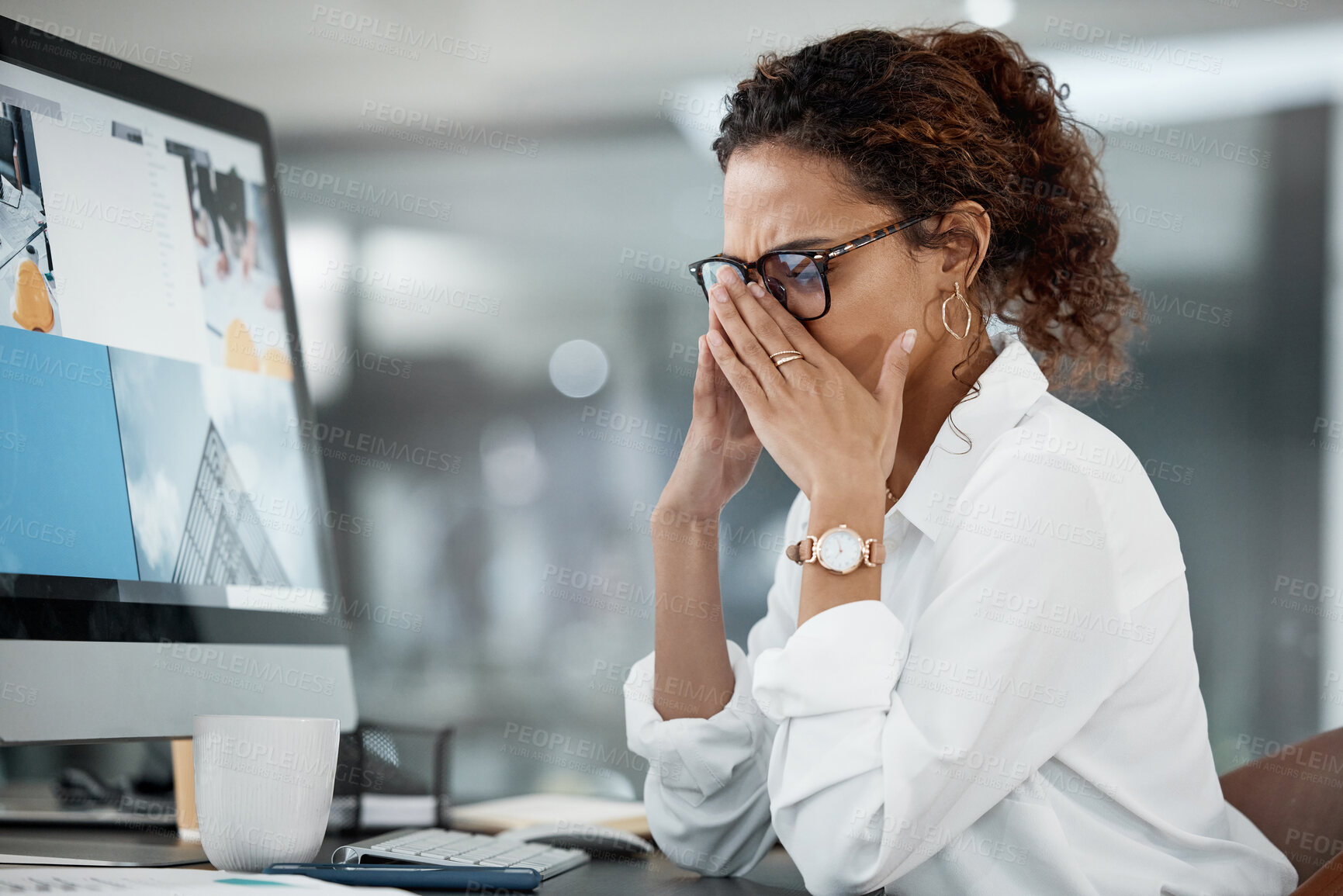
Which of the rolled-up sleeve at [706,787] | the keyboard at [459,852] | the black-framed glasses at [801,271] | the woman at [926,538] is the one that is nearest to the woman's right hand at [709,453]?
the woman at [926,538]

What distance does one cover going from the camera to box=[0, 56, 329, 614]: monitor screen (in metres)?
0.89

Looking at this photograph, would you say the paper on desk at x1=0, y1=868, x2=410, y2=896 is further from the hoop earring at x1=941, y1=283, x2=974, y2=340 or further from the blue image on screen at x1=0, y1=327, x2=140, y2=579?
the hoop earring at x1=941, y1=283, x2=974, y2=340

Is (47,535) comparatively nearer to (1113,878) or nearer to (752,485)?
(1113,878)

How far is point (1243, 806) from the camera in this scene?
1138 millimetres

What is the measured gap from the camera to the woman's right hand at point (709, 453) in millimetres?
1207

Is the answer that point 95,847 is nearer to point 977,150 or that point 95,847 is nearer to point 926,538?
point 926,538

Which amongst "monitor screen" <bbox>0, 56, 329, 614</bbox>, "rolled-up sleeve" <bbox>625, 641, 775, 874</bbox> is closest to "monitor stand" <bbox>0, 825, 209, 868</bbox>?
"monitor screen" <bbox>0, 56, 329, 614</bbox>

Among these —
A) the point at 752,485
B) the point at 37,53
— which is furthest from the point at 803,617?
the point at 752,485

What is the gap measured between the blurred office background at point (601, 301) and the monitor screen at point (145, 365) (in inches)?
70.8

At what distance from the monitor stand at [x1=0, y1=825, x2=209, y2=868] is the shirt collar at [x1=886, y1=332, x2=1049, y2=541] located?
2.54 ft

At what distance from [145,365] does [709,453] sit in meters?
0.63

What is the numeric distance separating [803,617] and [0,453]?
2.43ft

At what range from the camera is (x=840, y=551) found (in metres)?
0.90

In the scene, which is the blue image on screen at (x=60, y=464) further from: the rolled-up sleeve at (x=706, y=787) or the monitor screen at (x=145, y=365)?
the rolled-up sleeve at (x=706, y=787)
